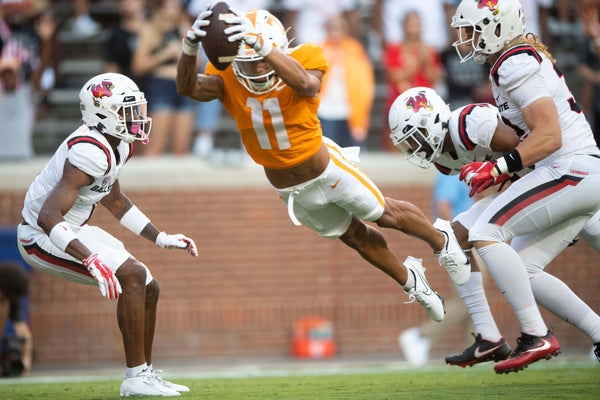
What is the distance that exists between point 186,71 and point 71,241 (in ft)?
4.18

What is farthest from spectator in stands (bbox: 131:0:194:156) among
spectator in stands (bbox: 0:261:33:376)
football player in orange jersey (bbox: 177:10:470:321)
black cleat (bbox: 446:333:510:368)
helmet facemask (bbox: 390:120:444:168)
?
black cleat (bbox: 446:333:510:368)

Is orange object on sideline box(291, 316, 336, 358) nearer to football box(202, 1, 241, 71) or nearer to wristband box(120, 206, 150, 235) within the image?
wristband box(120, 206, 150, 235)

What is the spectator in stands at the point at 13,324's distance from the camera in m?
8.48

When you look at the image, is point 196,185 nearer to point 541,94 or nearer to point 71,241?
point 71,241

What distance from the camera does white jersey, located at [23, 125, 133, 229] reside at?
574 centimetres

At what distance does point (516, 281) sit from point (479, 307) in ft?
1.84

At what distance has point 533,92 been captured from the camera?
5.54 meters

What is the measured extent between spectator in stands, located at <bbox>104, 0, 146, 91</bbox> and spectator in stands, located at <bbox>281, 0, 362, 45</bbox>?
1815 millimetres

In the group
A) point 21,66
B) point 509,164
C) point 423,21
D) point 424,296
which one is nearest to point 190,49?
point 509,164

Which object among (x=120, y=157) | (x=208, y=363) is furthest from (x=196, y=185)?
(x=120, y=157)

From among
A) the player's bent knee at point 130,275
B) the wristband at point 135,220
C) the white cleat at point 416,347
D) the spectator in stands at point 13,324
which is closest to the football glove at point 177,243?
the wristband at point 135,220

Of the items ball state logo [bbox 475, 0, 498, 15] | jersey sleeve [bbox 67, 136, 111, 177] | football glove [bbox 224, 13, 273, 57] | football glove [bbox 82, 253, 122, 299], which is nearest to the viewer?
football glove [bbox 224, 13, 273, 57]

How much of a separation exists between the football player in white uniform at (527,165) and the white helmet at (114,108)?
2.22 meters

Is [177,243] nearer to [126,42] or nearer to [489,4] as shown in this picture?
[489,4]
